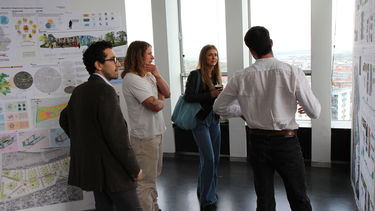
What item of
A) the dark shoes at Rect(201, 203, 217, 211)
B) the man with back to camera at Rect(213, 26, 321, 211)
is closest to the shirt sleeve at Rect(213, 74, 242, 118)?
the man with back to camera at Rect(213, 26, 321, 211)

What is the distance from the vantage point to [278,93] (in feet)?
7.52

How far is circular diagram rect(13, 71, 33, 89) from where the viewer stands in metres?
3.31

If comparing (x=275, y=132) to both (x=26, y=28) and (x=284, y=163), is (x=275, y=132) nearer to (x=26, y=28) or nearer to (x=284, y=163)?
(x=284, y=163)

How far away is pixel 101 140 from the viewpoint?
2.23 metres

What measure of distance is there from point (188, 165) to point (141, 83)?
2578 millimetres

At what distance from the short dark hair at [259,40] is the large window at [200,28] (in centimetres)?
327

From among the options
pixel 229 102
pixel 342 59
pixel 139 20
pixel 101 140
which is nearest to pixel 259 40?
pixel 229 102

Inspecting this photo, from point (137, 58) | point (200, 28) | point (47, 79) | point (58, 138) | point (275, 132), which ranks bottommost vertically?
point (58, 138)

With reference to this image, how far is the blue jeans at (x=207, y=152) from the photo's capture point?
3525 millimetres

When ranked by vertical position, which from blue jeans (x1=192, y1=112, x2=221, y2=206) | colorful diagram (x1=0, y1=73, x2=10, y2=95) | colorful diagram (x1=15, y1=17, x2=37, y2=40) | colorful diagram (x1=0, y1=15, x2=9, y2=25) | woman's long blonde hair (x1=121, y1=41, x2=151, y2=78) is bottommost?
blue jeans (x1=192, y1=112, x2=221, y2=206)

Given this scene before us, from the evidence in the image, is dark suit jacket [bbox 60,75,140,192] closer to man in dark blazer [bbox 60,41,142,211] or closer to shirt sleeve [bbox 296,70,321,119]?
man in dark blazer [bbox 60,41,142,211]

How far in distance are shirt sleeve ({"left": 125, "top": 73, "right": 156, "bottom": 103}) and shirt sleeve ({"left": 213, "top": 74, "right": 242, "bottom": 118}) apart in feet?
1.99

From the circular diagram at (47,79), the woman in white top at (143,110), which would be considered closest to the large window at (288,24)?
the woman in white top at (143,110)

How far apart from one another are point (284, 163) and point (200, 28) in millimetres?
3764
